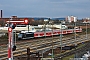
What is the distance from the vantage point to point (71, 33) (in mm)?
91500

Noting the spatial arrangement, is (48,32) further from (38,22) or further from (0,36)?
(38,22)

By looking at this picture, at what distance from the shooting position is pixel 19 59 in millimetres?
30578

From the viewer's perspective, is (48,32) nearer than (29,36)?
No

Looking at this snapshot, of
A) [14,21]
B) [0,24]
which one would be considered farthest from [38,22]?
[14,21]

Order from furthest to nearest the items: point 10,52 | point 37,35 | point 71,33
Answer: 1. point 71,33
2. point 37,35
3. point 10,52

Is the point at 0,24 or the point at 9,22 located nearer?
the point at 9,22

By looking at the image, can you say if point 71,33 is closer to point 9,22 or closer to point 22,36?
point 22,36

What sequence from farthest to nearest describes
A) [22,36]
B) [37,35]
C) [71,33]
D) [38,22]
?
[38,22] < [71,33] < [37,35] < [22,36]

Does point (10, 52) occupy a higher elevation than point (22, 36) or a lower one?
higher

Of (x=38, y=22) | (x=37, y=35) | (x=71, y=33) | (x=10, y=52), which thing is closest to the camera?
(x=10, y=52)

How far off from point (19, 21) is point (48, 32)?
6224 centimetres

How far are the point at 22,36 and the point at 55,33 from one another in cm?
1755

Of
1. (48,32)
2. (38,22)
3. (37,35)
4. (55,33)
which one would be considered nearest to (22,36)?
(37,35)

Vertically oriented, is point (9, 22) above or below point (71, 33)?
above
